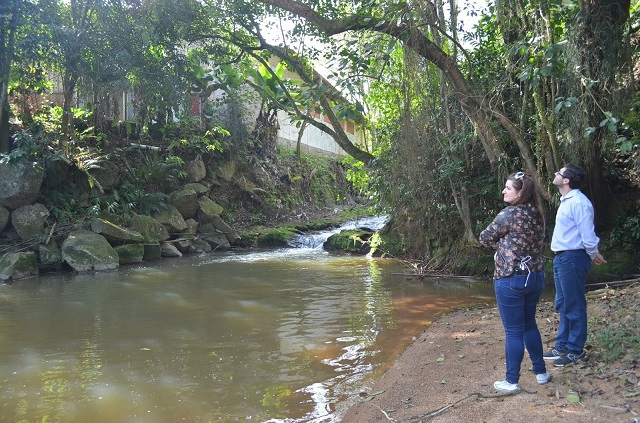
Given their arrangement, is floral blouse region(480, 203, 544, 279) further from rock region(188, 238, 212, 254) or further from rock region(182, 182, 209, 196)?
rock region(182, 182, 209, 196)

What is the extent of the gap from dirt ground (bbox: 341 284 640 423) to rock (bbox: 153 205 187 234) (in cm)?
1158

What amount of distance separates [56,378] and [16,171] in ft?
30.7

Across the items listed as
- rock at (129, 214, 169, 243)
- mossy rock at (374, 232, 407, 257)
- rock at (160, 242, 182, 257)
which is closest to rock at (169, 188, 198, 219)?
rock at (129, 214, 169, 243)

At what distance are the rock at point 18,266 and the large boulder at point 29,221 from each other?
3.40ft

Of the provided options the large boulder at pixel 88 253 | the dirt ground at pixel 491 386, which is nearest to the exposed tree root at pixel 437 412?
the dirt ground at pixel 491 386

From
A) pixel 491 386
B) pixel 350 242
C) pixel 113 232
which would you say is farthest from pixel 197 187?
pixel 491 386

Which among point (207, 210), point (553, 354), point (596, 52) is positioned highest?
point (596, 52)

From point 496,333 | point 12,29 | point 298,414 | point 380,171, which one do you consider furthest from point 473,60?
point 12,29

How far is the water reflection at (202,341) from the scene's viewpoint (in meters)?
4.25

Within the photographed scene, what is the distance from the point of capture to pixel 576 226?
153 inches

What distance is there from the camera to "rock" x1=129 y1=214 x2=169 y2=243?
1423 centimetres

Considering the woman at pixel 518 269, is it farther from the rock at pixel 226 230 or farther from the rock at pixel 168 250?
the rock at pixel 226 230

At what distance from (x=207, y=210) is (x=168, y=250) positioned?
2.78m

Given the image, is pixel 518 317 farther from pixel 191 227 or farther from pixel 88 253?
pixel 191 227
